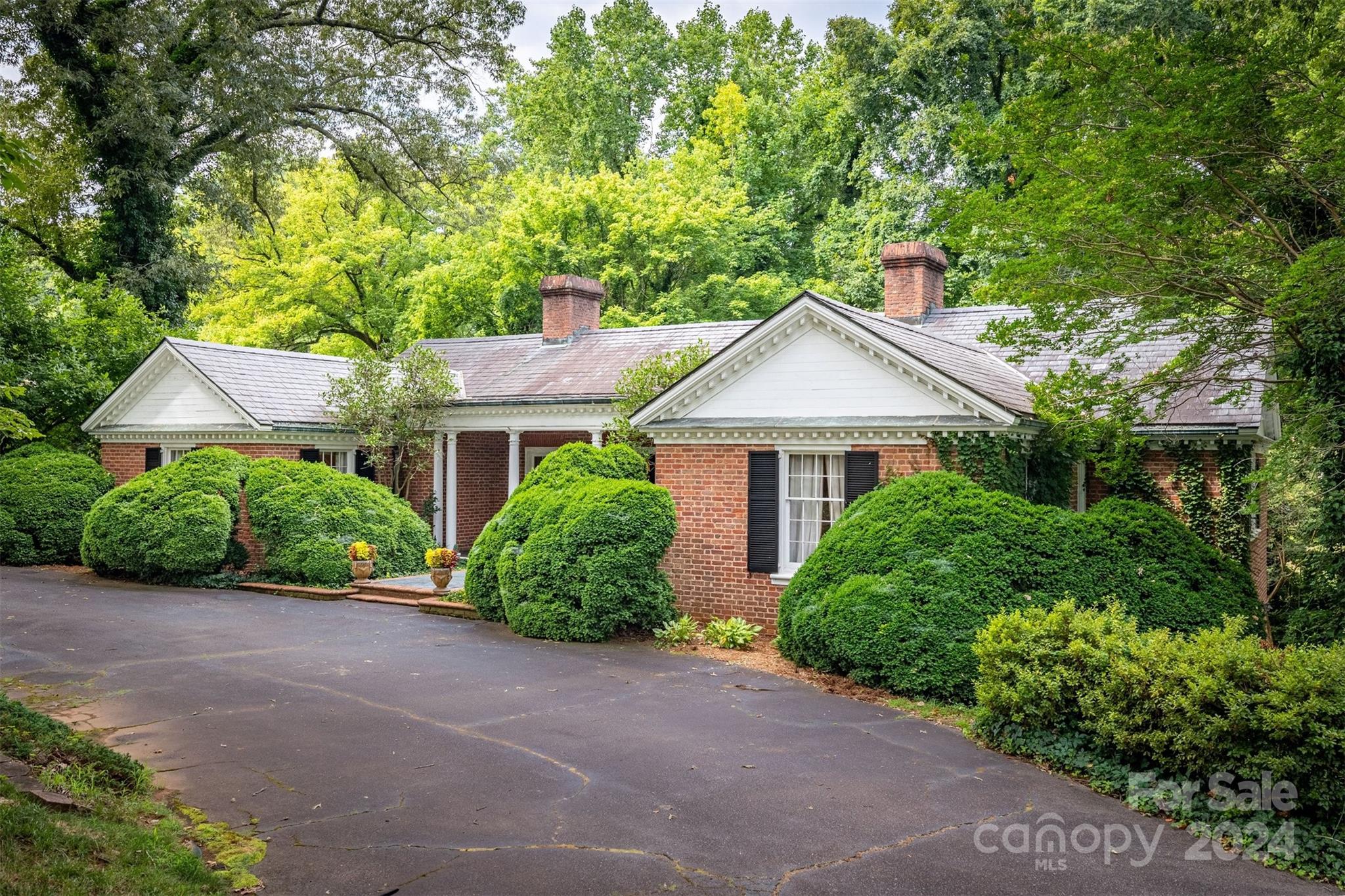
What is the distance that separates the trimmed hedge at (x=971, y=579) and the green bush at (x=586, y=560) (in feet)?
10.2

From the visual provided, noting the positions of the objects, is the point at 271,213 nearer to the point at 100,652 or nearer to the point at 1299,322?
the point at 100,652

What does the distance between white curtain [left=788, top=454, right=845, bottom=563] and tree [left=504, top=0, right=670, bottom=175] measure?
2911 centimetres

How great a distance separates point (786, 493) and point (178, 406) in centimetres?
1654

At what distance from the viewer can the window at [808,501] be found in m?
15.6

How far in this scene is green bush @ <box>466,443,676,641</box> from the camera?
15.1 m

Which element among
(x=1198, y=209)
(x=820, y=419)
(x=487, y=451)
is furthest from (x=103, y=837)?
(x=487, y=451)

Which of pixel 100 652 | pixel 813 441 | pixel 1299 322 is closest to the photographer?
pixel 1299 322

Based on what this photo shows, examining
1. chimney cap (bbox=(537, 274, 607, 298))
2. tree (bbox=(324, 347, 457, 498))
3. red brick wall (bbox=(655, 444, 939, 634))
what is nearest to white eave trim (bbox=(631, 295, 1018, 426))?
red brick wall (bbox=(655, 444, 939, 634))

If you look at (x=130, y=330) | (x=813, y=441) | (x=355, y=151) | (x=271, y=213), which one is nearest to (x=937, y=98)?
(x=355, y=151)

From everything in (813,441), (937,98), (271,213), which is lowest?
(813,441)

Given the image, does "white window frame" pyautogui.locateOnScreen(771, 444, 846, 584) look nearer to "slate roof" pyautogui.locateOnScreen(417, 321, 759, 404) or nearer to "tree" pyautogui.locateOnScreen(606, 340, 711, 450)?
"tree" pyautogui.locateOnScreen(606, 340, 711, 450)

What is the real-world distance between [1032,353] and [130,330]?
24848 mm

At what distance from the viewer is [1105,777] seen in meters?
8.69

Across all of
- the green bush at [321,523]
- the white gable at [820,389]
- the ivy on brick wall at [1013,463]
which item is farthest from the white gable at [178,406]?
the ivy on brick wall at [1013,463]
